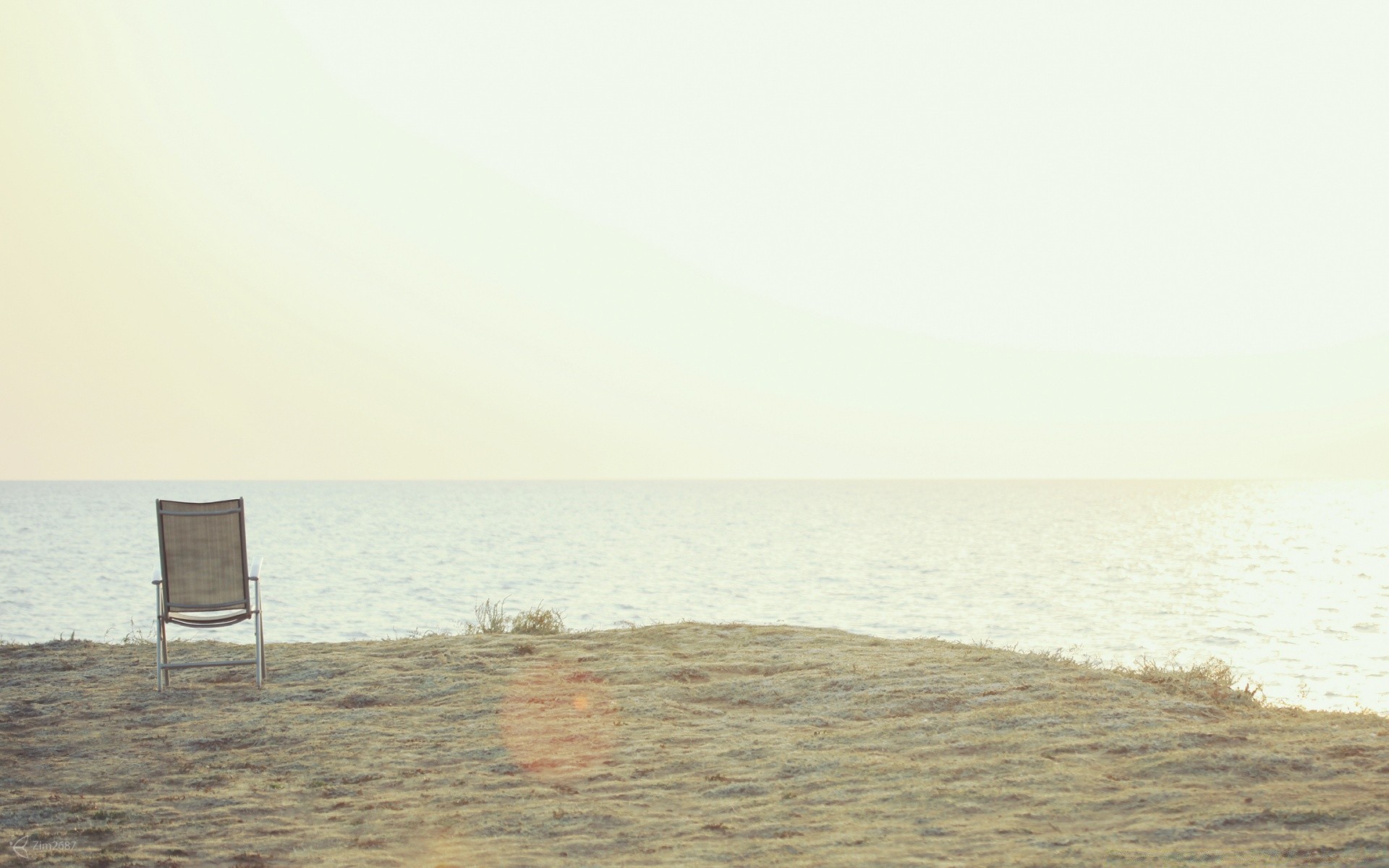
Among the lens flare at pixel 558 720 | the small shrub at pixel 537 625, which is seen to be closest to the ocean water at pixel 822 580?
the small shrub at pixel 537 625

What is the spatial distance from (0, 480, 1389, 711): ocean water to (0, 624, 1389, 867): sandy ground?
19.1ft

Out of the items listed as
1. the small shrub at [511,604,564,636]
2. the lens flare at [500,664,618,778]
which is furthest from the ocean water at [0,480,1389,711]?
the lens flare at [500,664,618,778]

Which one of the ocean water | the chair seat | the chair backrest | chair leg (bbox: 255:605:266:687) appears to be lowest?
the ocean water

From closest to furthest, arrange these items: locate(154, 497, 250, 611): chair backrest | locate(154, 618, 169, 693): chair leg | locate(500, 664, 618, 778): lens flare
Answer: locate(500, 664, 618, 778): lens flare
locate(154, 618, 169, 693): chair leg
locate(154, 497, 250, 611): chair backrest

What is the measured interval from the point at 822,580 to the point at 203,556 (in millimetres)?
22482

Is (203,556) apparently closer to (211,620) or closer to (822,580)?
(211,620)

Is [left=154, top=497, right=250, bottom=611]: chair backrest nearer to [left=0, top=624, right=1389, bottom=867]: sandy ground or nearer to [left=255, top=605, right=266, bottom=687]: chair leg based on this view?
[left=255, top=605, right=266, bottom=687]: chair leg

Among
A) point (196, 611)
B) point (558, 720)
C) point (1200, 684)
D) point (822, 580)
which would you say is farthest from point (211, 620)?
point (822, 580)

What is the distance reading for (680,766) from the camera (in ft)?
17.0

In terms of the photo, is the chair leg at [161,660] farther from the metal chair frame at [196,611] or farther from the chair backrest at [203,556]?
the chair backrest at [203,556]

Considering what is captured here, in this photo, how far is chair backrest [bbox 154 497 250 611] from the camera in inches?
287

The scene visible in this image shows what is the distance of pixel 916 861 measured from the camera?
12.0 ft

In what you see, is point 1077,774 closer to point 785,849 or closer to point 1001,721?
point 1001,721

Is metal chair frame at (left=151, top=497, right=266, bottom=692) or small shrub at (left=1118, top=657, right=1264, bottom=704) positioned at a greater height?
metal chair frame at (left=151, top=497, right=266, bottom=692)
